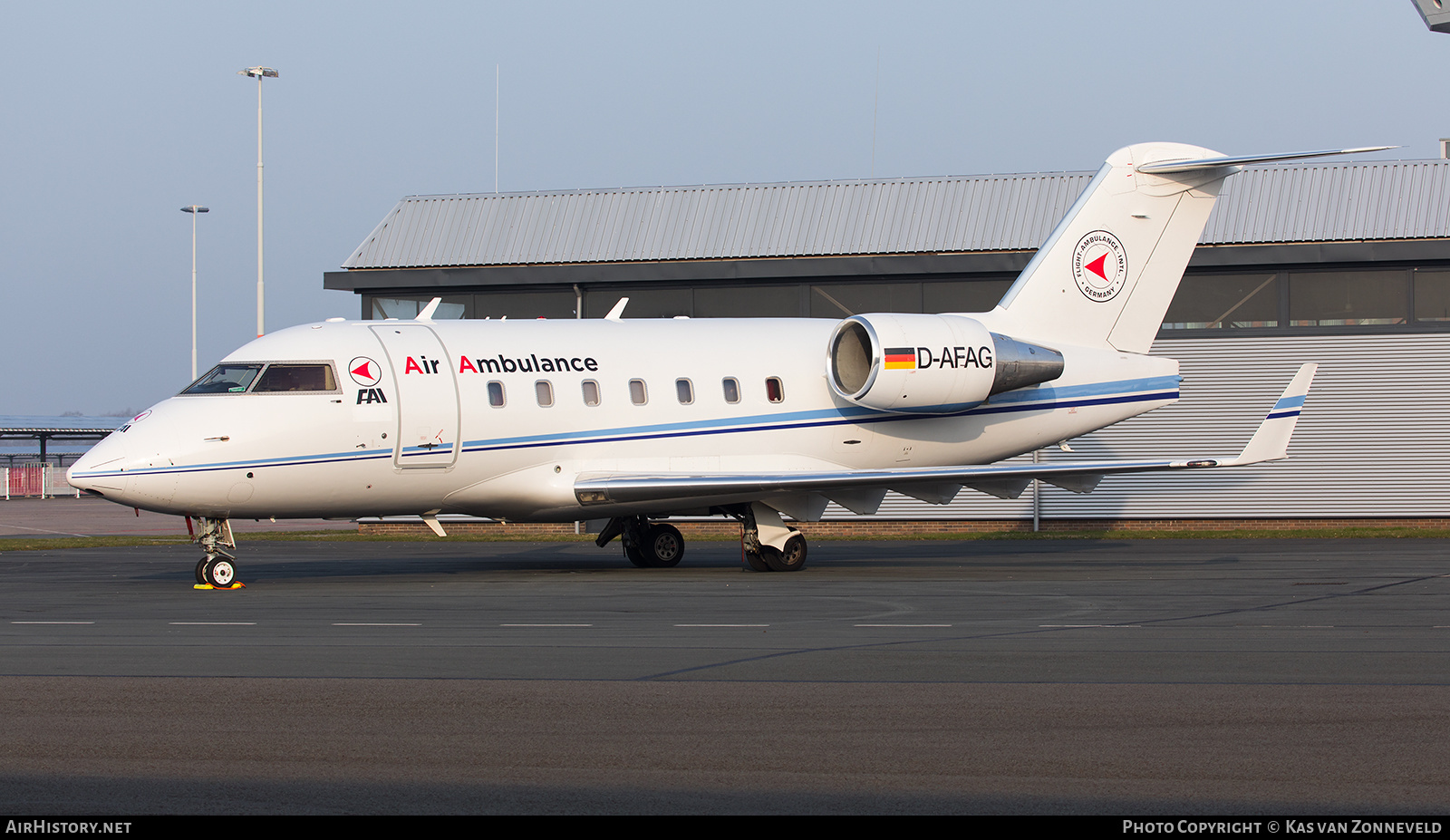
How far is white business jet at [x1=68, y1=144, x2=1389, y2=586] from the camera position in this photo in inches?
668

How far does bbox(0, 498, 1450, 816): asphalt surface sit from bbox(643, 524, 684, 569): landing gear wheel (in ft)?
15.5

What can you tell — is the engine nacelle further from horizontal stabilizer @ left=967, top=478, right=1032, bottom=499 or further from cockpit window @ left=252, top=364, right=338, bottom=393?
cockpit window @ left=252, top=364, right=338, bottom=393

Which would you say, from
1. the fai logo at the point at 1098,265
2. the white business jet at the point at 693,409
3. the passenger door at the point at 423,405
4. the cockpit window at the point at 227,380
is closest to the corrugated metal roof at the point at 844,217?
the fai logo at the point at 1098,265

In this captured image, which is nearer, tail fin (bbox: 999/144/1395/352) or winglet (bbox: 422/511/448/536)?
winglet (bbox: 422/511/448/536)

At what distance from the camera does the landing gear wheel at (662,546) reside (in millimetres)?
21391

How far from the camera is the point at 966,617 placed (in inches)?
512

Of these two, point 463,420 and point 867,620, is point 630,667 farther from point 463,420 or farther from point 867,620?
point 463,420

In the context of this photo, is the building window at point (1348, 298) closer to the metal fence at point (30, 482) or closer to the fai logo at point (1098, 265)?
the fai logo at point (1098, 265)

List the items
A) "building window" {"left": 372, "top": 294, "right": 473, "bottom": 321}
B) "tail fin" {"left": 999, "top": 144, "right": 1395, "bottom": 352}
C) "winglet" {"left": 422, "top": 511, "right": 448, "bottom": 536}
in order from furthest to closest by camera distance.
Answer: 1. "building window" {"left": 372, "top": 294, "right": 473, "bottom": 321}
2. "tail fin" {"left": 999, "top": 144, "right": 1395, "bottom": 352}
3. "winglet" {"left": 422, "top": 511, "right": 448, "bottom": 536}

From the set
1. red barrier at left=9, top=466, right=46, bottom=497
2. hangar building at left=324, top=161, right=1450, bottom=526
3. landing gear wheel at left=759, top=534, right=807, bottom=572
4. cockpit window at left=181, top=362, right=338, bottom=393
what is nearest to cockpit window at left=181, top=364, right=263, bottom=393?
cockpit window at left=181, top=362, right=338, bottom=393

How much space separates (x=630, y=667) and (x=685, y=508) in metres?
9.74

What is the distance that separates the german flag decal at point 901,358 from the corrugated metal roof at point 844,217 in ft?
34.7

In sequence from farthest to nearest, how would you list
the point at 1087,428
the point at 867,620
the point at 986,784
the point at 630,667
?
the point at 1087,428
the point at 867,620
the point at 630,667
the point at 986,784
